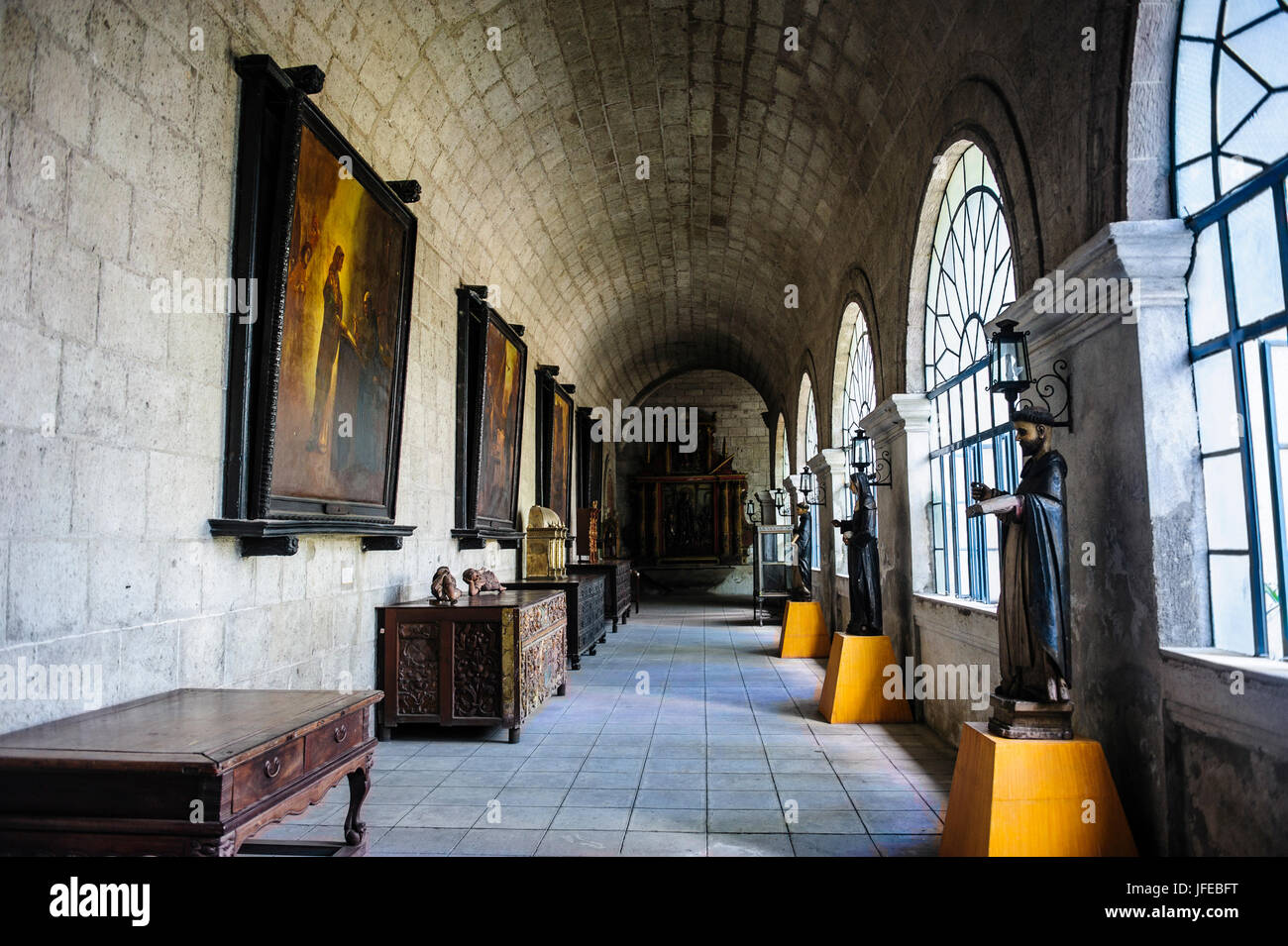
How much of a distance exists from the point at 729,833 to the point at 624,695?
392 centimetres

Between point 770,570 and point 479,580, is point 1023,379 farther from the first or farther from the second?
point 770,570

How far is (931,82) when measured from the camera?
5699mm

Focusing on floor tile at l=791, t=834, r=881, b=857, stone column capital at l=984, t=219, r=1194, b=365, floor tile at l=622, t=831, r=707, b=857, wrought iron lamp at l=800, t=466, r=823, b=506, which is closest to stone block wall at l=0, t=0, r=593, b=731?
floor tile at l=622, t=831, r=707, b=857

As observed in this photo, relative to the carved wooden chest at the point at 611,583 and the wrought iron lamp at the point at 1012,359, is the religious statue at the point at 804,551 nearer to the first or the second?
the carved wooden chest at the point at 611,583

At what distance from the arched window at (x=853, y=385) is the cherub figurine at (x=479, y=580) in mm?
4510

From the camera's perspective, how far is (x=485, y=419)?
26.8 feet

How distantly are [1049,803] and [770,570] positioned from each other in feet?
54.3

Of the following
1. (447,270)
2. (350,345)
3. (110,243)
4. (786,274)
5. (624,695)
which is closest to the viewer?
(110,243)

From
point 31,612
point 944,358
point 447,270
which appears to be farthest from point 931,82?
point 31,612

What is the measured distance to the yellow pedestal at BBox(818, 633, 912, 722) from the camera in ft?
21.9

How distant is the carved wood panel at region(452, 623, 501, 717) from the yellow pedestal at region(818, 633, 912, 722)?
2.81 m

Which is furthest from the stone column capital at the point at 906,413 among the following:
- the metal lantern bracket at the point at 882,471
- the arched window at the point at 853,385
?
the arched window at the point at 853,385

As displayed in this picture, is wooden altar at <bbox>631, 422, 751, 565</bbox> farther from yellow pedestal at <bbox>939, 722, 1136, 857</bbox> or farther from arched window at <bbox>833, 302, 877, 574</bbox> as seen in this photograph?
yellow pedestal at <bbox>939, 722, 1136, 857</bbox>

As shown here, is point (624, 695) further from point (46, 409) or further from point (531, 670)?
point (46, 409)
